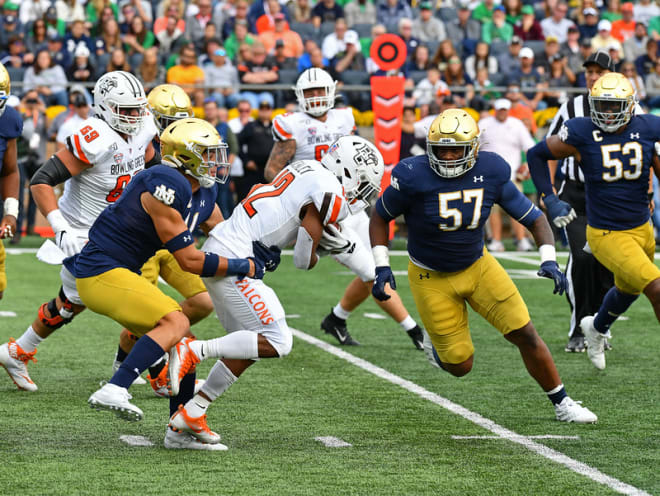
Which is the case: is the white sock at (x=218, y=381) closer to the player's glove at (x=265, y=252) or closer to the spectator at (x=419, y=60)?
the player's glove at (x=265, y=252)

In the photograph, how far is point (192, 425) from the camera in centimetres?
467

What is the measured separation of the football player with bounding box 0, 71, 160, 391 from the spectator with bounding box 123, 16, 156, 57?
9.41 meters

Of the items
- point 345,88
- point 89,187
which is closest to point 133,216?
point 89,187

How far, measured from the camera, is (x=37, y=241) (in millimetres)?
13969

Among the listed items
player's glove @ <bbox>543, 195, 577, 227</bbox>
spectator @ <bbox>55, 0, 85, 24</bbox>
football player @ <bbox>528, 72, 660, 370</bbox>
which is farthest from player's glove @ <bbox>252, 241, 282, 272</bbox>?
spectator @ <bbox>55, 0, 85, 24</bbox>

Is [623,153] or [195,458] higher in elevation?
[623,153]

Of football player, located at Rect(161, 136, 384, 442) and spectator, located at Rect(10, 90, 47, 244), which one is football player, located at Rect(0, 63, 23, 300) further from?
spectator, located at Rect(10, 90, 47, 244)

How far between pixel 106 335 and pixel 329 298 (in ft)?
8.18

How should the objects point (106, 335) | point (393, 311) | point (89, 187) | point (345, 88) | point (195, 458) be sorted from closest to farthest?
point (195, 458)
point (89, 187)
point (393, 311)
point (106, 335)
point (345, 88)

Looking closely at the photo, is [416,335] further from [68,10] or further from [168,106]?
[68,10]

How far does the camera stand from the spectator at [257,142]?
545 inches

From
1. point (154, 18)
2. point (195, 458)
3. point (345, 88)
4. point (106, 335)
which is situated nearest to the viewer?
point (195, 458)

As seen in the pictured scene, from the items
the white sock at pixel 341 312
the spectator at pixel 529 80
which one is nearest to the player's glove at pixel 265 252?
the white sock at pixel 341 312

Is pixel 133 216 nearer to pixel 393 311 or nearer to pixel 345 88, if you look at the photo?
pixel 393 311
